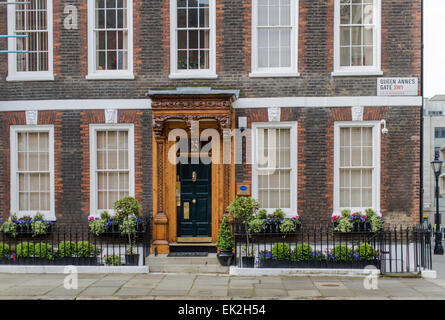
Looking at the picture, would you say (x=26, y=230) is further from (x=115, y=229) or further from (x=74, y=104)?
(x=74, y=104)

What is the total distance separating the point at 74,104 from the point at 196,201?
161 inches

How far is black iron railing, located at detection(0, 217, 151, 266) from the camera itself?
34.7 feet

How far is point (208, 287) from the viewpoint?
359 inches

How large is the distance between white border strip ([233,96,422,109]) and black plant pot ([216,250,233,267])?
12.1ft

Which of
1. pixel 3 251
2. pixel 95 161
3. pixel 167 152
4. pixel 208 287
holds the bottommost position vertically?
pixel 208 287

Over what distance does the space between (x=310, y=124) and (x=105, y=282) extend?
20.5ft

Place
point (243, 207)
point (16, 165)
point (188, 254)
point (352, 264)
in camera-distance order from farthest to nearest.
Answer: point (16, 165), point (188, 254), point (243, 207), point (352, 264)

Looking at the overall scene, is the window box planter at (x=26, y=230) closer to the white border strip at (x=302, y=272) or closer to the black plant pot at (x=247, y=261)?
the white border strip at (x=302, y=272)

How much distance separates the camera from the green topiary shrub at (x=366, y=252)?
33.7 ft

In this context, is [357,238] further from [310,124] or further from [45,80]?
[45,80]

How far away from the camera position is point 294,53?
11578 mm

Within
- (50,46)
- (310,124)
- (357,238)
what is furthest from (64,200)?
(357,238)

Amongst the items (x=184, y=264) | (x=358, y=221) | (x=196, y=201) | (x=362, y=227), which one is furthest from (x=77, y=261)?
(x=362, y=227)

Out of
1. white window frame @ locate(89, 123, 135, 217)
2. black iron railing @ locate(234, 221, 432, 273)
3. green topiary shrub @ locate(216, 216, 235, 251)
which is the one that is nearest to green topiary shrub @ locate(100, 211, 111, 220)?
white window frame @ locate(89, 123, 135, 217)
